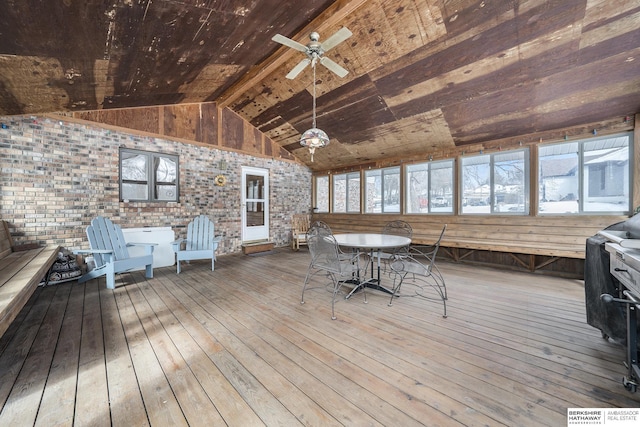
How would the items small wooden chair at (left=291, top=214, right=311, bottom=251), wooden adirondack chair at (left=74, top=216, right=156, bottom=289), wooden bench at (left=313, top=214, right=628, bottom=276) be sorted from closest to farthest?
wooden adirondack chair at (left=74, top=216, right=156, bottom=289) < wooden bench at (left=313, top=214, right=628, bottom=276) < small wooden chair at (left=291, top=214, right=311, bottom=251)

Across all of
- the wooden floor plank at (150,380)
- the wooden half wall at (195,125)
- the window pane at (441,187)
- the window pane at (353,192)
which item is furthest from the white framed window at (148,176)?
the window pane at (441,187)

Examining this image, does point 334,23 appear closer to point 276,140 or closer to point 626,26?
point 626,26

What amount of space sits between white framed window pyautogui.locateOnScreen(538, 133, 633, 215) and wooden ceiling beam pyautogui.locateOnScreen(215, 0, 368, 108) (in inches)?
159

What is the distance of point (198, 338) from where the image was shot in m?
2.14

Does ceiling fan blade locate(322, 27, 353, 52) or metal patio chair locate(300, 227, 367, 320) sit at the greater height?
ceiling fan blade locate(322, 27, 353, 52)

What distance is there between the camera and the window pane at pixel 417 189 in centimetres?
563

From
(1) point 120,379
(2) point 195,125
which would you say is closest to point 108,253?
(1) point 120,379

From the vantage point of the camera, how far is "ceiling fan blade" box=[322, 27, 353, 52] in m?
2.33

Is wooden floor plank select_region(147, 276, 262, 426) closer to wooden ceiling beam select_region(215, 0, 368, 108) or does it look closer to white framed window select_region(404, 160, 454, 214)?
wooden ceiling beam select_region(215, 0, 368, 108)

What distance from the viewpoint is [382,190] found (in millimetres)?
6391

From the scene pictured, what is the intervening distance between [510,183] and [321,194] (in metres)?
4.75

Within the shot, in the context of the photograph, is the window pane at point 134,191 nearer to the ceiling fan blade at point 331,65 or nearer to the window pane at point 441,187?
the ceiling fan blade at point 331,65

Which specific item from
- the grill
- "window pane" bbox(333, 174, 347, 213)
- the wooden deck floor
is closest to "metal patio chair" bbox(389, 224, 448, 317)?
the wooden deck floor

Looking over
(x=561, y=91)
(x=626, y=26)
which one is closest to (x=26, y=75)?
(x=626, y=26)
